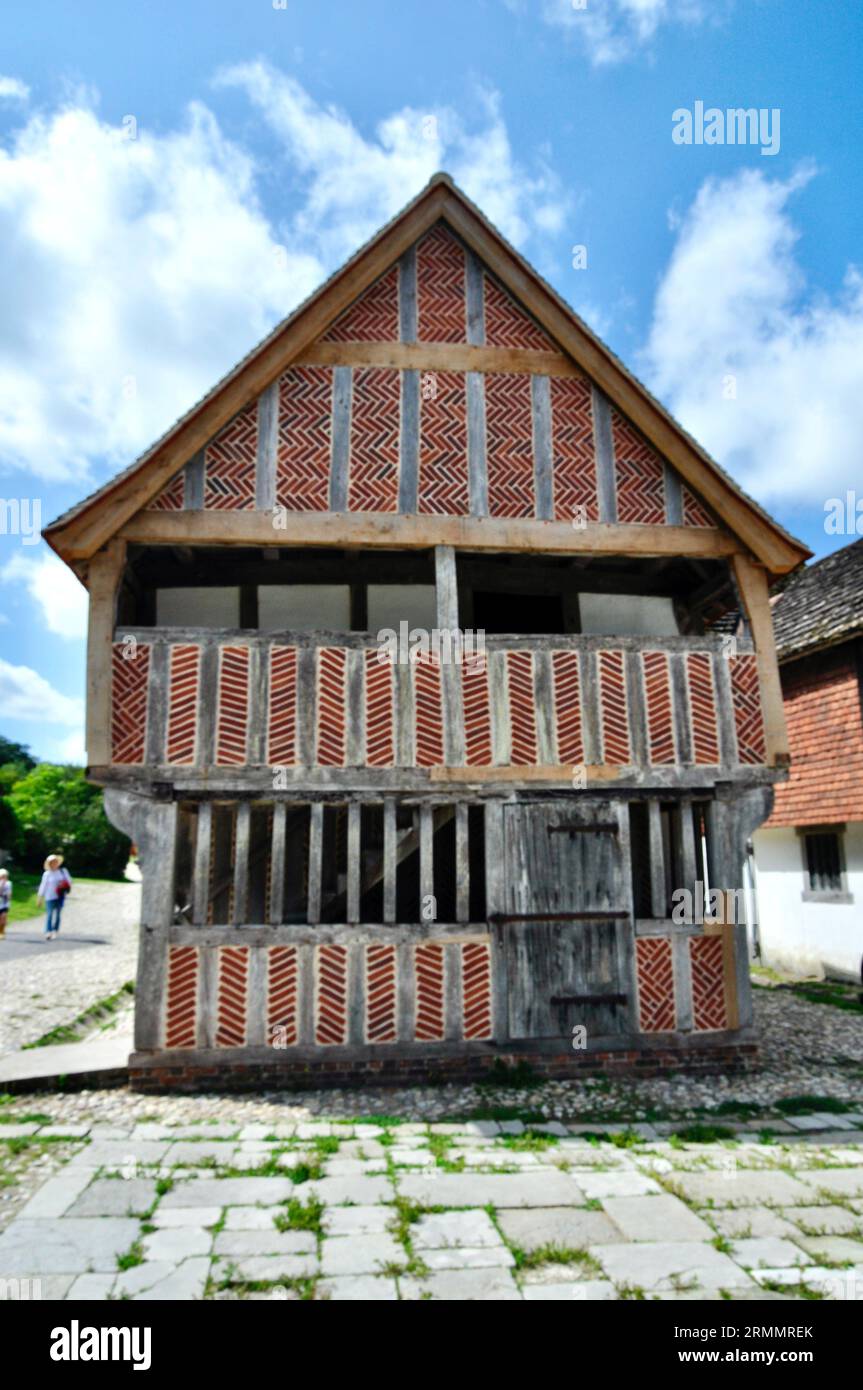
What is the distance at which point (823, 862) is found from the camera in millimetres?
14617

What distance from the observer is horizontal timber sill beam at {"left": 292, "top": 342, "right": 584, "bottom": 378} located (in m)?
9.27

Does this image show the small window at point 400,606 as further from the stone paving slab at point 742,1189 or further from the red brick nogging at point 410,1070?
the stone paving slab at point 742,1189

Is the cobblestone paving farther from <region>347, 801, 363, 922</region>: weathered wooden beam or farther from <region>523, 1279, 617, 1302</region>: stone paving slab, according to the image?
<region>347, 801, 363, 922</region>: weathered wooden beam

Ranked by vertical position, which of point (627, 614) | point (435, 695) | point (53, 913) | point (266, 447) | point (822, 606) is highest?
point (822, 606)

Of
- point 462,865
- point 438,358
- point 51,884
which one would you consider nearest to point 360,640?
point 462,865

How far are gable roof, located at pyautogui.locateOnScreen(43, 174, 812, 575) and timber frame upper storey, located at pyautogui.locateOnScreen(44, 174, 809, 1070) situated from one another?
0.03m

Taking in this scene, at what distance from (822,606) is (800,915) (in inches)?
216

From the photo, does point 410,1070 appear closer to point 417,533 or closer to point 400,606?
point 400,606

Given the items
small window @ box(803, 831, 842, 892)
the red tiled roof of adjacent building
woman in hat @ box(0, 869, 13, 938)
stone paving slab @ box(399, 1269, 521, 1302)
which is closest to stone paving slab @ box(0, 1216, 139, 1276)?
stone paving slab @ box(399, 1269, 521, 1302)

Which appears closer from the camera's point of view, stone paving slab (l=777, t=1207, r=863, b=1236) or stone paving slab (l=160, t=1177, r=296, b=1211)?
stone paving slab (l=777, t=1207, r=863, b=1236)

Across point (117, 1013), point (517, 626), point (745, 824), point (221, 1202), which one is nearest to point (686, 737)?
point (745, 824)

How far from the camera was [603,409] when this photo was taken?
9.59 m

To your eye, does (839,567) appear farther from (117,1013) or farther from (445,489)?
(117,1013)

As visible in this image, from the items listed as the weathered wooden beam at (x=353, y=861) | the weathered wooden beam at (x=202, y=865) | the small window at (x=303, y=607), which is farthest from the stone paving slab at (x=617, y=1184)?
the small window at (x=303, y=607)
